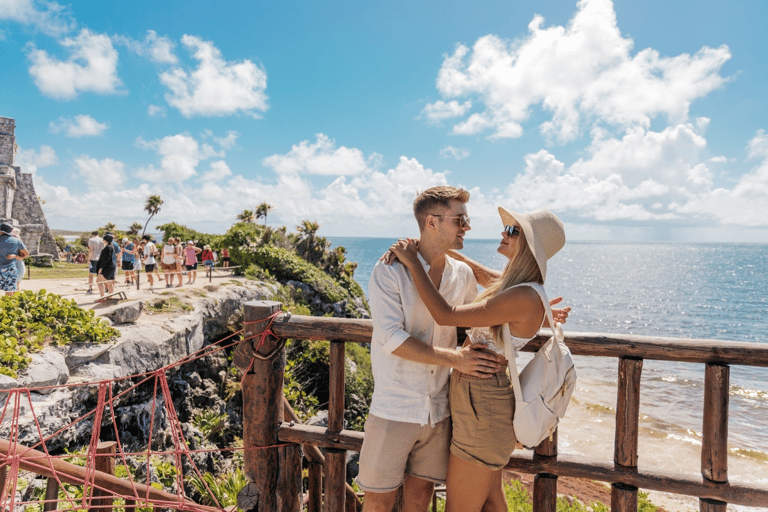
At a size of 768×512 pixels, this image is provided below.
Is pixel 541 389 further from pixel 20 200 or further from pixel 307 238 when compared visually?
pixel 20 200

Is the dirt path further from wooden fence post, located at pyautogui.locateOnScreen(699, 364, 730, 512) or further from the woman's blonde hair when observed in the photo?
wooden fence post, located at pyautogui.locateOnScreen(699, 364, 730, 512)

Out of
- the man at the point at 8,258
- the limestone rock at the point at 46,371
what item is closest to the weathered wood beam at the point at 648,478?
the limestone rock at the point at 46,371

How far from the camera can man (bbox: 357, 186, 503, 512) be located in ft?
6.95

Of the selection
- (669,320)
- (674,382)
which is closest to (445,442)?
(674,382)

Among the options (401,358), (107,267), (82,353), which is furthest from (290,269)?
(401,358)

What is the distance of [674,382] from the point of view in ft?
59.0

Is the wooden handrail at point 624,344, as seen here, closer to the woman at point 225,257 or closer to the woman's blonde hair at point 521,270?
the woman's blonde hair at point 521,270

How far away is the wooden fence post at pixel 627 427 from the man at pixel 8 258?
10272 millimetres

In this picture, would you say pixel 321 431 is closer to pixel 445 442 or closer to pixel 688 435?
pixel 445 442

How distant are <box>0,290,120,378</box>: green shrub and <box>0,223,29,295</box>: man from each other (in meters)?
2.18

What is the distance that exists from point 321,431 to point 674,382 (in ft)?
66.9


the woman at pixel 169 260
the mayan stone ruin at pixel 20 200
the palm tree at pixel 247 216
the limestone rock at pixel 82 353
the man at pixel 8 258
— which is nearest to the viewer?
the limestone rock at pixel 82 353

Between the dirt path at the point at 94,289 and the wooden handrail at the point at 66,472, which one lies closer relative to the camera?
the wooden handrail at the point at 66,472

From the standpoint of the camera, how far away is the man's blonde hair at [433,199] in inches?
84.9
